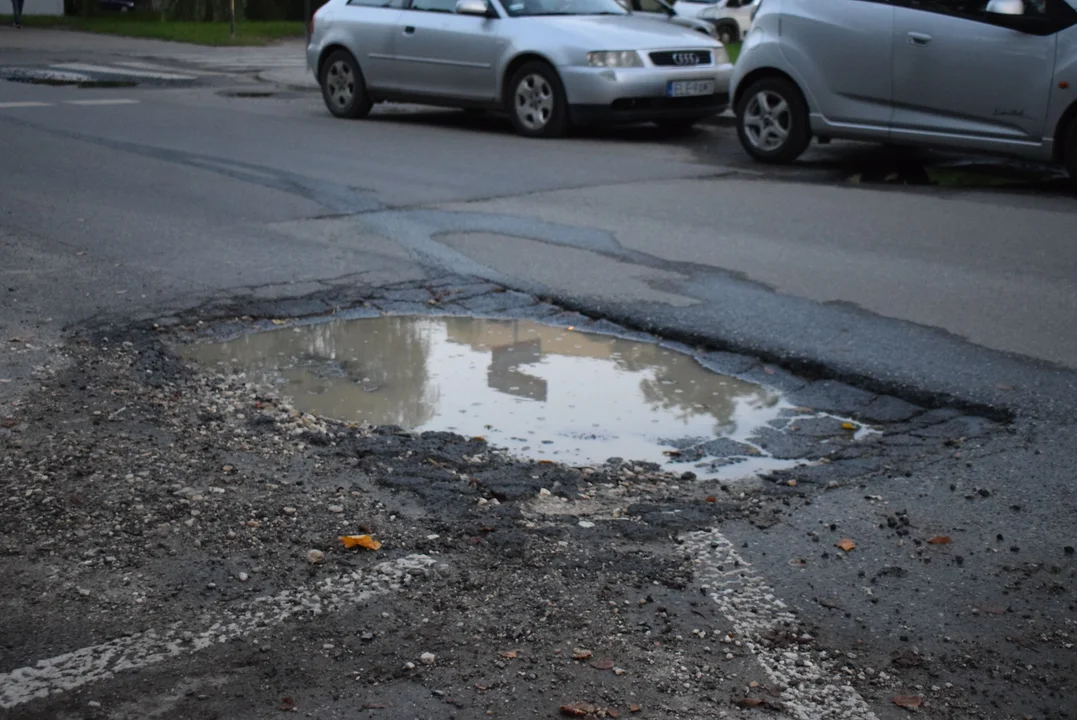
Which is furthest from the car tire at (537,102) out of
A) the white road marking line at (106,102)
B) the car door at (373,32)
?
the white road marking line at (106,102)

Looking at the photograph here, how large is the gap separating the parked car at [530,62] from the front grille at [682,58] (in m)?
0.01

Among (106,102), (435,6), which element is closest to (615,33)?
(435,6)

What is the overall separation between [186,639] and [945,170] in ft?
32.6

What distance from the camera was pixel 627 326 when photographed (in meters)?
6.78

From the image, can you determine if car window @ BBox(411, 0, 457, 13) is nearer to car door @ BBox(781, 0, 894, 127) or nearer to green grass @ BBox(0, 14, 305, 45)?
car door @ BBox(781, 0, 894, 127)

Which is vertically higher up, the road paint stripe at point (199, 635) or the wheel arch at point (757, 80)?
the wheel arch at point (757, 80)

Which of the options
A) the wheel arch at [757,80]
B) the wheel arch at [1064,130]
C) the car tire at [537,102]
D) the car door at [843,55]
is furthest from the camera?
the car tire at [537,102]

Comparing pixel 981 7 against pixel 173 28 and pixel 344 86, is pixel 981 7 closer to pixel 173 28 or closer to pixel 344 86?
pixel 344 86

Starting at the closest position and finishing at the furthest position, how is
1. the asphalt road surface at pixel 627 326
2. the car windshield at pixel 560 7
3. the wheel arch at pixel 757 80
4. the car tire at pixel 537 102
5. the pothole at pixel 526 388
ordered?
the asphalt road surface at pixel 627 326 → the pothole at pixel 526 388 → the wheel arch at pixel 757 80 → the car tire at pixel 537 102 → the car windshield at pixel 560 7

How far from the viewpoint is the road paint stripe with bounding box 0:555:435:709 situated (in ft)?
10.8

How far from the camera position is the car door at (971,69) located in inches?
416

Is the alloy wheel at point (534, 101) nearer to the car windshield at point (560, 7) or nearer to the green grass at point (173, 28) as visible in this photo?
the car windshield at point (560, 7)

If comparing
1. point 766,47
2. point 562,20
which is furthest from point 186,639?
point 562,20

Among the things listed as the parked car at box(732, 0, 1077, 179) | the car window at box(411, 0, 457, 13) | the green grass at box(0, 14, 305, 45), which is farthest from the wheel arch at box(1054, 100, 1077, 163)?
the green grass at box(0, 14, 305, 45)
